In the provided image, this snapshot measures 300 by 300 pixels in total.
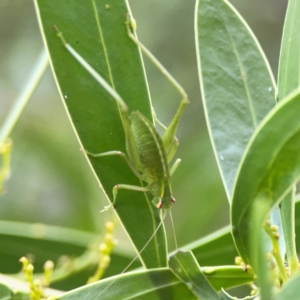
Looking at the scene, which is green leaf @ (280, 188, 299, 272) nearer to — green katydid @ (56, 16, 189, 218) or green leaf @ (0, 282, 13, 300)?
green katydid @ (56, 16, 189, 218)

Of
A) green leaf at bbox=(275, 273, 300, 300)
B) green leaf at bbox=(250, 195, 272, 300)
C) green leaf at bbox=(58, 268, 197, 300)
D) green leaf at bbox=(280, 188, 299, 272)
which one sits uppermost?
green leaf at bbox=(250, 195, 272, 300)

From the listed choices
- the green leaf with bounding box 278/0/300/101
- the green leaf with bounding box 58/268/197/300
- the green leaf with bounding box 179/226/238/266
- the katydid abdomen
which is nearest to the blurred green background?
the green leaf with bounding box 179/226/238/266

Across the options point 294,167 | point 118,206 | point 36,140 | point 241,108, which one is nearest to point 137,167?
point 118,206

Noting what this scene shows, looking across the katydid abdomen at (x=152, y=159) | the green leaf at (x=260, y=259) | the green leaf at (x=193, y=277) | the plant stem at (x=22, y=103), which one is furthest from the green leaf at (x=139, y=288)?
the plant stem at (x=22, y=103)

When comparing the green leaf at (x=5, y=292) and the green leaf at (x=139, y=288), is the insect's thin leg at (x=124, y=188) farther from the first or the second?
the green leaf at (x=5, y=292)

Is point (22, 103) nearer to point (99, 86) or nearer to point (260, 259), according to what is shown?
point (99, 86)

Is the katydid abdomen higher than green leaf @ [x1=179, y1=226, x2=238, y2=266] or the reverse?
higher

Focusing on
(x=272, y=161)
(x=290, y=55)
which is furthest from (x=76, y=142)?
(x=272, y=161)
